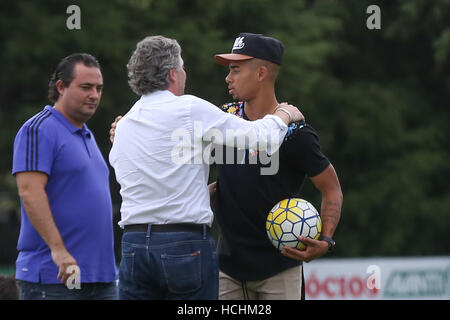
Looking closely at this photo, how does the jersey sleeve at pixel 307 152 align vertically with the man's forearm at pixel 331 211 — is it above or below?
above

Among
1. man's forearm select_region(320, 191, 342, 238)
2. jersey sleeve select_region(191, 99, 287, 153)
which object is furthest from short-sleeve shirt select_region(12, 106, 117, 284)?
man's forearm select_region(320, 191, 342, 238)

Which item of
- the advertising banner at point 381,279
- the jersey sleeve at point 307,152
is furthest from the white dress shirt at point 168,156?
the advertising banner at point 381,279

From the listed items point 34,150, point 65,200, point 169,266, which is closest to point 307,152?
point 169,266

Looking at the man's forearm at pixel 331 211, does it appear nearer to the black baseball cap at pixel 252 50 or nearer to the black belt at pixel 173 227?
the black baseball cap at pixel 252 50

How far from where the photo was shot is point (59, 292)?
4.68m

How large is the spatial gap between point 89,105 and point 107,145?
1438 cm

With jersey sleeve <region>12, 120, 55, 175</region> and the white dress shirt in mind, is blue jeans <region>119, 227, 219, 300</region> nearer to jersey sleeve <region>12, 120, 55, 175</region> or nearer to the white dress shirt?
the white dress shirt

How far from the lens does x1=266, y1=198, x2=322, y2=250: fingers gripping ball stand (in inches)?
197

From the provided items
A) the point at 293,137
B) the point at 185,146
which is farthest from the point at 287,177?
the point at 185,146

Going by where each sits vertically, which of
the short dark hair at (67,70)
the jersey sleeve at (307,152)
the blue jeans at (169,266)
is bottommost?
the blue jeans at (169,266)

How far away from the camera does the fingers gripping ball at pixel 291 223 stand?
4996mm

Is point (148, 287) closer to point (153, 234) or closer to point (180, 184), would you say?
point (153, 234)

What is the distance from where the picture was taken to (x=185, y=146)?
14.6 ft

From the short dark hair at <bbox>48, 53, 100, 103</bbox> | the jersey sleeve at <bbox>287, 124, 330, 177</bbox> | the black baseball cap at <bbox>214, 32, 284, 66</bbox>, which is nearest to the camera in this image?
the short dark hair at <bbox>48, 53, 100, 103</bbox>
